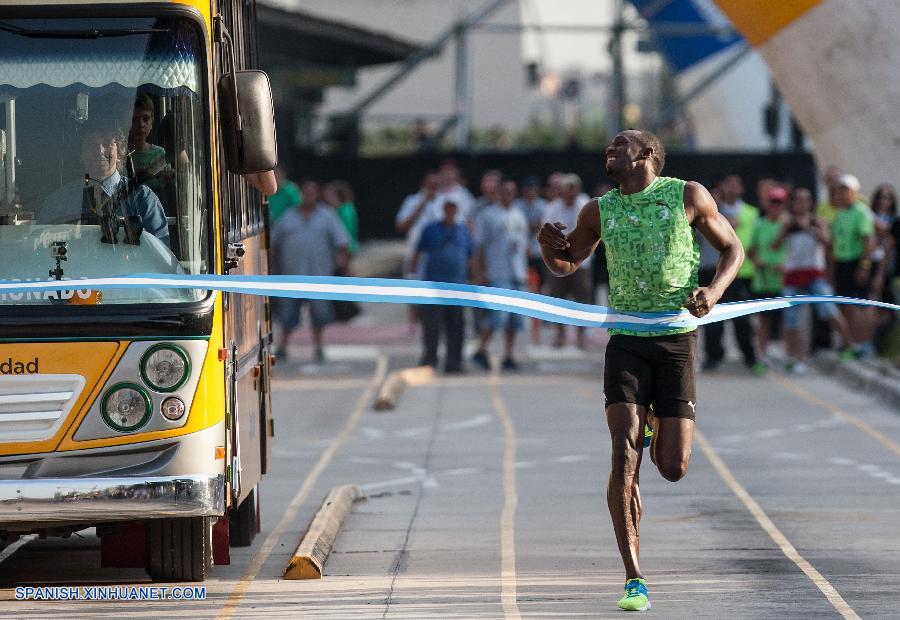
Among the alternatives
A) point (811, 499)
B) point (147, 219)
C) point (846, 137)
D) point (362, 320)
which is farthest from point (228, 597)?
point (362, 320)

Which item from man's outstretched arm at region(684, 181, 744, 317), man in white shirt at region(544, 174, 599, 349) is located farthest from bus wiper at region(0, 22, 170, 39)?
man in white shirt at region(544, 174, 599, 349)

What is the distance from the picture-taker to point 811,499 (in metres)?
11.9

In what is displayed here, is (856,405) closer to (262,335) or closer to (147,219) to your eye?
(262,335)

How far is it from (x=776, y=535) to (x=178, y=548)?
11.2 ft

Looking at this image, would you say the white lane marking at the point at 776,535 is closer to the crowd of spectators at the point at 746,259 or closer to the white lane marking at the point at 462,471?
the white lane marking at the point at 462,471

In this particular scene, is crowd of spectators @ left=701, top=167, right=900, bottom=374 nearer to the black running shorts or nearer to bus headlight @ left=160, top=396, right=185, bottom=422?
the black running shorts

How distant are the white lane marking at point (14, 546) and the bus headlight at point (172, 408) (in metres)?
2.07

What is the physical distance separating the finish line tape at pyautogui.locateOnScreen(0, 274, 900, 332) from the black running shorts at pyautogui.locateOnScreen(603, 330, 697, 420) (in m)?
0.07

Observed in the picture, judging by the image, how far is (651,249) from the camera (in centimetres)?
818

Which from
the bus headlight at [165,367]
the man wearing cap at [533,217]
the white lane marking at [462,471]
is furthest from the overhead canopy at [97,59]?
the man wearing cap at [533,217]

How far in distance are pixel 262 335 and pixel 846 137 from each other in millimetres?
7944

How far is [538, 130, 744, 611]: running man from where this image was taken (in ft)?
26.8

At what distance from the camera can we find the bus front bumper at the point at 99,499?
8.03 m

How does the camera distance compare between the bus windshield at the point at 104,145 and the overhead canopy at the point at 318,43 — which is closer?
the bus windshield at the point at 104,145
